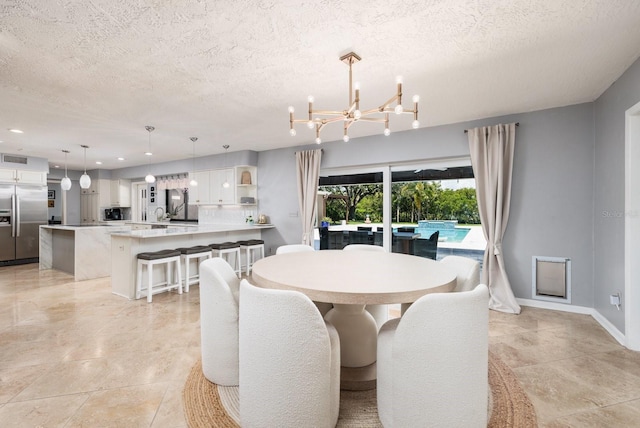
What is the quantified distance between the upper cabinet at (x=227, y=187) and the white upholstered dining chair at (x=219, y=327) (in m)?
4.04

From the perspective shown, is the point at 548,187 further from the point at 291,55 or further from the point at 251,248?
the point at 251,248

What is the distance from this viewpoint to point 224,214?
21.4ft

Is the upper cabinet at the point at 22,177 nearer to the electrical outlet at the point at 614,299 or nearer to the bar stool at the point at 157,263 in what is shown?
the bar stool at the point at 157,263

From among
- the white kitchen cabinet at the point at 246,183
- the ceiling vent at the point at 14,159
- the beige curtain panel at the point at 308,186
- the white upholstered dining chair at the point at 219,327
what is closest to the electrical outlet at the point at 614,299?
the white upholstered dining chair at the point at 219,327

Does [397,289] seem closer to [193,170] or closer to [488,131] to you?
[488,131]

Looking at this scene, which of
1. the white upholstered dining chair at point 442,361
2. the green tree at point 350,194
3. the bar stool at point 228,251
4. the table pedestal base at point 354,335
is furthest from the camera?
the green tree at point 350,194

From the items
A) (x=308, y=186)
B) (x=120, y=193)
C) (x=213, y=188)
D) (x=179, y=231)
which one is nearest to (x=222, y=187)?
(x=213, y=188)

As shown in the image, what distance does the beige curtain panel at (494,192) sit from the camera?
3564 mm

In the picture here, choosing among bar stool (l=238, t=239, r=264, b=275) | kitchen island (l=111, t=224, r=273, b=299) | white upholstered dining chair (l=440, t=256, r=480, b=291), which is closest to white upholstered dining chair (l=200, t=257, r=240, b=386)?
white upholstered dining chair (l=440, t=256, r=480, b=291)

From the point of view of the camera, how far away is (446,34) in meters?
1.96

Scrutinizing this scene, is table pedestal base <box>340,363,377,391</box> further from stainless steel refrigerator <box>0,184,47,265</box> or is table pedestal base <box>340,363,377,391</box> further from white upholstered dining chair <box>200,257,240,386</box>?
stainless steel refrigerator <box>0,184,47,265</box>

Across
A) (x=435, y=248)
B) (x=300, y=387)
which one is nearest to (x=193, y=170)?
(x=435, y=248)

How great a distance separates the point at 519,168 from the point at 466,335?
309 centimetres

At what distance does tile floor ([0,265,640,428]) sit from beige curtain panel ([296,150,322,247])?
222 cm
